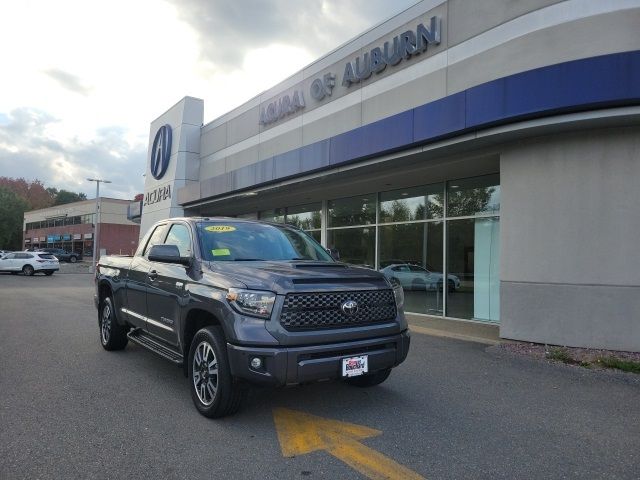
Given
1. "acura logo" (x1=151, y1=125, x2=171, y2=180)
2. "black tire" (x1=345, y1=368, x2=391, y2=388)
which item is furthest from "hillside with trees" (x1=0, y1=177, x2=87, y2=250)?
"black tire" (x1=345, y1=368, x2=391, y2=388)

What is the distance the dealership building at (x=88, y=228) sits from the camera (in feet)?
212

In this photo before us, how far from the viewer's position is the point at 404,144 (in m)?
9.98

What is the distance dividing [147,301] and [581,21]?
7.88 metres

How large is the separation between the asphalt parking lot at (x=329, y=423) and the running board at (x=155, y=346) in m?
0.40

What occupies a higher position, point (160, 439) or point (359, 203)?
point (359, 203)

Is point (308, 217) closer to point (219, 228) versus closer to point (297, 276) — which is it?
point (219, 228)

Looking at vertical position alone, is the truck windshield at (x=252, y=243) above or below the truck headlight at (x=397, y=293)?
above

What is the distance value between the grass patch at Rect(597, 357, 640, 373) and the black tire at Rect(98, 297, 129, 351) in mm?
6904

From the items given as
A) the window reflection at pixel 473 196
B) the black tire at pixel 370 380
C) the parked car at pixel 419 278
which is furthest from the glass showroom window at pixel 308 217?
the black tire at pixel 370 380

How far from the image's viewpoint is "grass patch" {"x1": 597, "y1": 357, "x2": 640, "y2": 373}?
6574 mm

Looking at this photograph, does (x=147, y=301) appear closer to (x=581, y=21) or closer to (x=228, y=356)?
(x=228, y=356)

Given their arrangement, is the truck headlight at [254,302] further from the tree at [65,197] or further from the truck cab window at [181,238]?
the tree at [65,197]

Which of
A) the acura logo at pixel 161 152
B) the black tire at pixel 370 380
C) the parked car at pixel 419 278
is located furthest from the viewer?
the acura logo at pixel 161 152

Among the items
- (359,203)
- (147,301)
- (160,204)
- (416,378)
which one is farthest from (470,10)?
(160,204)
